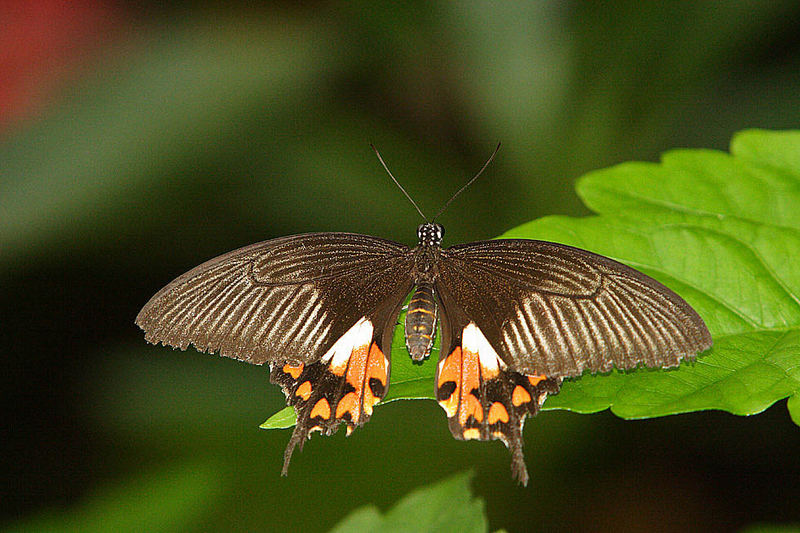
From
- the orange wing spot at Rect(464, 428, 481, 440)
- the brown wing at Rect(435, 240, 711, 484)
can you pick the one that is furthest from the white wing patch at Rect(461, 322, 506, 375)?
the orange wing spot at Rect(464, 428, 481, 440)

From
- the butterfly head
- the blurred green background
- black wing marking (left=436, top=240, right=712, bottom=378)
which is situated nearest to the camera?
black wing marking (left=436, top=240, right=712, bottom=378)

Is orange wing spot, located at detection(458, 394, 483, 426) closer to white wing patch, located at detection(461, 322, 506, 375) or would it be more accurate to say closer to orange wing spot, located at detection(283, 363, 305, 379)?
white wing patch, located at detection(461, 322, 506, 375)

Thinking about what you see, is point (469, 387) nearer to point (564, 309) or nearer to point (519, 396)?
point (519, 396)

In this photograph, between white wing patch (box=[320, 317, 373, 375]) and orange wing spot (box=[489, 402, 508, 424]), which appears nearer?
orange wing spot (box=[489, 402, 508, 424])

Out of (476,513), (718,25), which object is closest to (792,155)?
(476,513)

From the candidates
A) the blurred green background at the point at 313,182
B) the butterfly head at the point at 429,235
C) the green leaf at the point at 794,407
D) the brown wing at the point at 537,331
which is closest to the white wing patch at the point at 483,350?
the brown wing at the point at 537,331

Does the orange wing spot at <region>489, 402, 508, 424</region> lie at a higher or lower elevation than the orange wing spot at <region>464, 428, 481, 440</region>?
higher

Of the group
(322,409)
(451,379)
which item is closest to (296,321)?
(322,409)
